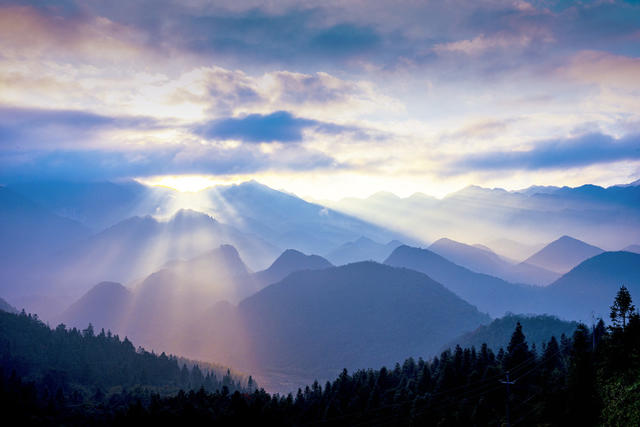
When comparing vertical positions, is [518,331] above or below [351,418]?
above

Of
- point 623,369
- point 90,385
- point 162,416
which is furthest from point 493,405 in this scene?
point 90,385

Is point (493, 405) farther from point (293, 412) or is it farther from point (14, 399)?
point (14, 399)

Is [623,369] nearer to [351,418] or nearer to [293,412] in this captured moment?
[351,418]

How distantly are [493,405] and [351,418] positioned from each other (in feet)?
121

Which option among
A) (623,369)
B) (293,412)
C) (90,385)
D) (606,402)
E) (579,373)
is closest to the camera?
(606,402)

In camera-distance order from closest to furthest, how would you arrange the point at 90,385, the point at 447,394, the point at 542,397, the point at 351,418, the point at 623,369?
the point at 623,369
the point at 542,397
the point at 447,394
the point at 351,418
the point at 90,385

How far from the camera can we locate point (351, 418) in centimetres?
11512

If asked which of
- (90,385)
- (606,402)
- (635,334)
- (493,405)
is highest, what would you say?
(635,334)

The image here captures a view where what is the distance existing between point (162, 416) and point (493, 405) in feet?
234

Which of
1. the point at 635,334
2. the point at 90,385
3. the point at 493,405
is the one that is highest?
the point at 635,334

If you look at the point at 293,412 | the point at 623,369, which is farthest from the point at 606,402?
the point at 293,412

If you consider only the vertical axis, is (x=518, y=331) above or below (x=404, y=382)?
above

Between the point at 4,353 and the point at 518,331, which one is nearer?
the point at 518,331

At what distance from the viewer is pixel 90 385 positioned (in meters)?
195
